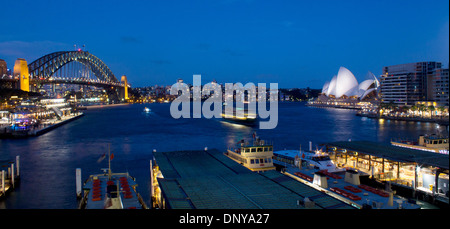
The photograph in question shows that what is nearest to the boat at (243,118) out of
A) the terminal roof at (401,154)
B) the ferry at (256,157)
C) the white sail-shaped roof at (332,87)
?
the terminal roof at (401,154)

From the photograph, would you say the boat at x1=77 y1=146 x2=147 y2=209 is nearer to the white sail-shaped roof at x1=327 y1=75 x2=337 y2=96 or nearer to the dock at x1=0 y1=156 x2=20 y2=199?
the dock at x1=0 y1=156 x2=20 y2=199

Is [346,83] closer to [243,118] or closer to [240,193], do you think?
[243,118]

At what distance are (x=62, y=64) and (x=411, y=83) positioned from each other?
46224mm

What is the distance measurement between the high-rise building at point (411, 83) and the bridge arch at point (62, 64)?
4424cm

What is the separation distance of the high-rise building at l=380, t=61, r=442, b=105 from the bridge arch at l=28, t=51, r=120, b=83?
44.2m

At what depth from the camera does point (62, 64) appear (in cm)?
4841

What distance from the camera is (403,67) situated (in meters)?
44.9

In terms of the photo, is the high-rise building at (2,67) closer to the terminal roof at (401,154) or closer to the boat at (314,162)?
the boat at (314,162)

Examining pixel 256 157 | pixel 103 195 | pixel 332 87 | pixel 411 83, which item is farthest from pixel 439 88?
pixel 103 195

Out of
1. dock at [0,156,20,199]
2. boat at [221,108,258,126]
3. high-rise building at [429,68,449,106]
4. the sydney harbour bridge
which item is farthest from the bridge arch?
high-rise building at [429,68,449,106]

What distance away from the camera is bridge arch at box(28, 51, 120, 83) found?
4344cm
